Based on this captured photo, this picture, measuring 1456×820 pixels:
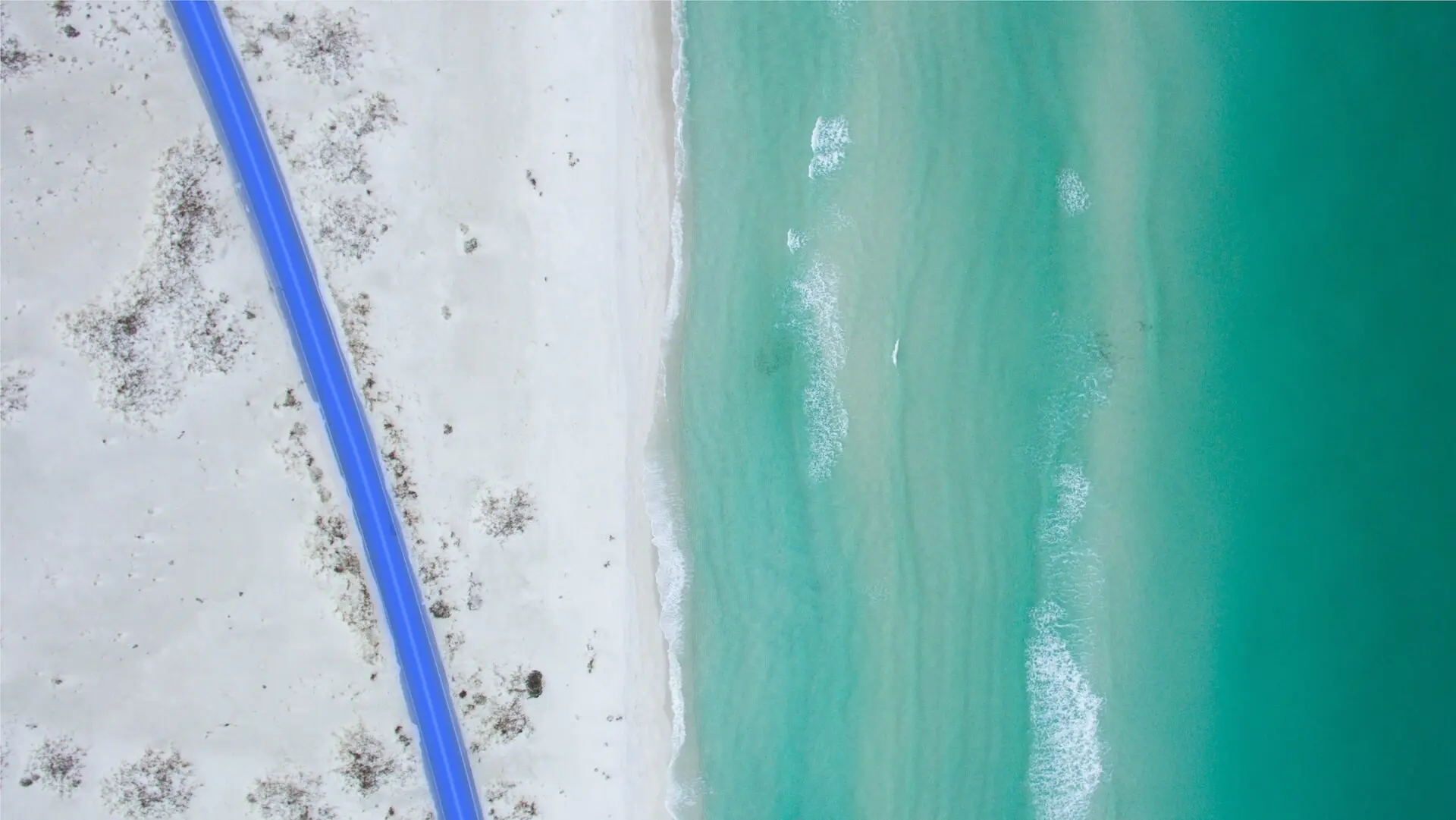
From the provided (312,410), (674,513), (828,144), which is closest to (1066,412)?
(828,144)

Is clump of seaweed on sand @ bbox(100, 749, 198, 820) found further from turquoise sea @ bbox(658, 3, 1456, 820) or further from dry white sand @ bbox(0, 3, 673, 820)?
turquoise sea @ bbox(658, 3, 1456, 820)

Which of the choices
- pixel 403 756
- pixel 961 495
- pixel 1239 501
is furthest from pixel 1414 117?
pixel 403 756

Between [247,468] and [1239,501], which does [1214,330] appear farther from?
[247,468]

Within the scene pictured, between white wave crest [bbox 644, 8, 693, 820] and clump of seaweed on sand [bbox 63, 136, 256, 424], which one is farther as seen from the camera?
white wave crest [bbox 644, 8, 693, 820]

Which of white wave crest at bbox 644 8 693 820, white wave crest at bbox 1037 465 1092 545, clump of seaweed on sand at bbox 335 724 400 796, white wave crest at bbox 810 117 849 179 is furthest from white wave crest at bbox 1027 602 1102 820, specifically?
clump of seaweed on sand at bbox 335 724 400 796

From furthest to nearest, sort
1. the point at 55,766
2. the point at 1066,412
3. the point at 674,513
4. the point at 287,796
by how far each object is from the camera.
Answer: the point at 1066,412 → the point at 674,513 → the point at 287,796 → the point at 55,766

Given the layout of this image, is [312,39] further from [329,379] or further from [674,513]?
[674,513]
